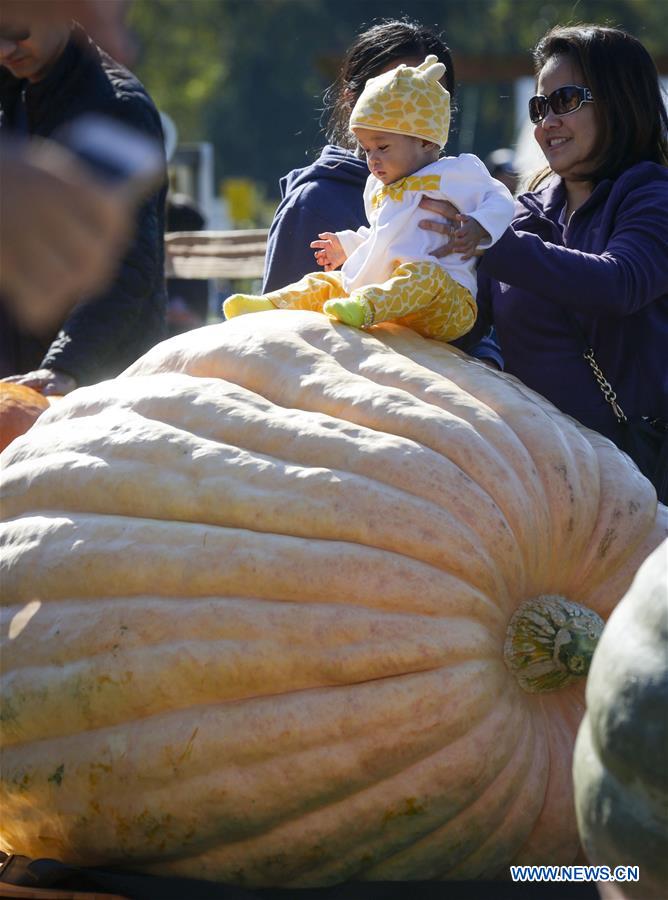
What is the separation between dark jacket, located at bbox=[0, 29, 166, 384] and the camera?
4.38 m

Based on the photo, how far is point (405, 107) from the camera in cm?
305

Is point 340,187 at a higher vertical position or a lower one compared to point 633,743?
higher

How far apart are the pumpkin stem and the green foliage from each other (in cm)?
5299

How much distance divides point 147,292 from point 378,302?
1825mm

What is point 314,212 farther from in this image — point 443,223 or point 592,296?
point 592,296

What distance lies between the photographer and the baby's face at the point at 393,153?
3.07 meters

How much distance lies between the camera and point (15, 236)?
5.26ft

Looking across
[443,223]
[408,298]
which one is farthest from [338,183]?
[408,298]

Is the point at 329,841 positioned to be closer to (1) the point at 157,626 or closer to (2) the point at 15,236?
(1) the point at 157,626

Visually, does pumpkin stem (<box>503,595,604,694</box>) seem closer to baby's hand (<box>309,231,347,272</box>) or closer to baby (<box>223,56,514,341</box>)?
baby (<box>223,56,514,341</box>)

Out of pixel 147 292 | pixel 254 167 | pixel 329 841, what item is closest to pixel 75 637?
pixel 329 841

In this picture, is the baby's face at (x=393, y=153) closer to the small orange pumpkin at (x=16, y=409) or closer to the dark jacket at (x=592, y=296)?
the dark jacket at (x=592, y=296)

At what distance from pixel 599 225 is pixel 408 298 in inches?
26.0

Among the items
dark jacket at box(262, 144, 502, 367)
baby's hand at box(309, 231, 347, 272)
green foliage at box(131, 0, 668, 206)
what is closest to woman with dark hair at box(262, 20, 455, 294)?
dark jacket at box(262, 144, 502, 367)
